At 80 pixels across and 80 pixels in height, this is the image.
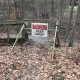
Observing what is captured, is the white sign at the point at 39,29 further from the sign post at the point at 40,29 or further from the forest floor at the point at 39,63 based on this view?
the forest floor at the point at 39,63

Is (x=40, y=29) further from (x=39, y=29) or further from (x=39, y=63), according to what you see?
(x=39, y=63)

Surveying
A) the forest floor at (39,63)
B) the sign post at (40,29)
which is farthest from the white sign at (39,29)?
the forest floor at (39,63)

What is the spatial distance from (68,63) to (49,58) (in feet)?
2.06

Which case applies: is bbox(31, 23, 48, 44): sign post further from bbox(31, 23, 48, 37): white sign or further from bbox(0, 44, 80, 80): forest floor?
bbox(0, 44, 80, 80): forest floor

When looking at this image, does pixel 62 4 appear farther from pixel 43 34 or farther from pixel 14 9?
pixel 43 34

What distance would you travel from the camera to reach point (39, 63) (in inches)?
199

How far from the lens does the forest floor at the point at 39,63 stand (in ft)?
14.6

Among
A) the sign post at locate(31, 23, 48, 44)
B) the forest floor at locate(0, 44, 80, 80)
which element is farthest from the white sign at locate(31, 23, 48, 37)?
the forest floor at locate(0, 44, 80, 80)

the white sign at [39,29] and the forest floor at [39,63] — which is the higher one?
the white sign at [39,29]

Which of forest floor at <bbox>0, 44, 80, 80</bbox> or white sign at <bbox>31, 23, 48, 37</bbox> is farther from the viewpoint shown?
white sign at <bbox>31, 23, 48, 37</bbox>

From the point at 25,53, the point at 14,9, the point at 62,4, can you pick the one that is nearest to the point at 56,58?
the point at 25,53

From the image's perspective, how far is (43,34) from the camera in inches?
227

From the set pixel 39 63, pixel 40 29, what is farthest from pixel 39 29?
pixel 39 63

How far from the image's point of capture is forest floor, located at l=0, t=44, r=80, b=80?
14.6 ft
